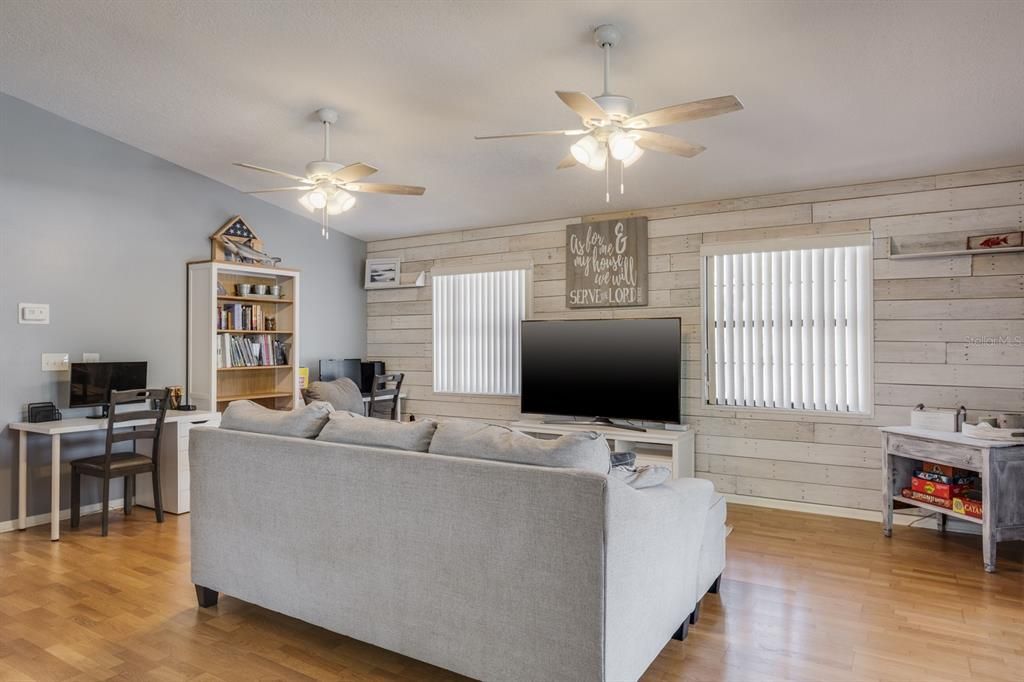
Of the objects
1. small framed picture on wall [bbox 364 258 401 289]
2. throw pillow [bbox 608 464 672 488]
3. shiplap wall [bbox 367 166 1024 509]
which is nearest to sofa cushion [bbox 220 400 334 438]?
throw pillow [bbox 608 464 672 488]

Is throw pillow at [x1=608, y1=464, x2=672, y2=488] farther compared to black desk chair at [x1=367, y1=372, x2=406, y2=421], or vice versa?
black desk chair at [x1=367, y1=372, x2=406, y2=421]

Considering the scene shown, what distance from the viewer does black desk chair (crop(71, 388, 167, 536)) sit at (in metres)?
4.29

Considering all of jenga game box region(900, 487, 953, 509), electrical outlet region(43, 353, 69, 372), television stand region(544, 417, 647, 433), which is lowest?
jenga game box region(900, 487, 953, 509)

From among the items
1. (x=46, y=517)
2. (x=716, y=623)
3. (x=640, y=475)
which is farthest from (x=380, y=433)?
(x=46, y=517)

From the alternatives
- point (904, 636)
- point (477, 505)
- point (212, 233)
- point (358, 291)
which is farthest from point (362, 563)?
point (358, 291)

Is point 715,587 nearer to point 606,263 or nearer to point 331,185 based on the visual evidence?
point 606,263

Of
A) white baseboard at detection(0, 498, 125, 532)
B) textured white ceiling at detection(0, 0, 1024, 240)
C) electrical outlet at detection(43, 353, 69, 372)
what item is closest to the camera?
textured white ceiling at detection(0, 0, 1024, 240)

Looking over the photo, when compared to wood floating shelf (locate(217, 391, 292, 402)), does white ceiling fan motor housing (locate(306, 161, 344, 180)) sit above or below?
above

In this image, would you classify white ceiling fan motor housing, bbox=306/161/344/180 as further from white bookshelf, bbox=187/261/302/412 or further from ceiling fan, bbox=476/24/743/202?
white bookshelf, bbox=187/261/302/412

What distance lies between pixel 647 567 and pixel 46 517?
4535 mm

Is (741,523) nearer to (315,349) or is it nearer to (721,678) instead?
(721,678)

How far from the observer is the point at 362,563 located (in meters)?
2.50

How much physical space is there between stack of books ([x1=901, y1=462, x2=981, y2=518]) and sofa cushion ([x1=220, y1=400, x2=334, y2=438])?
367 cm

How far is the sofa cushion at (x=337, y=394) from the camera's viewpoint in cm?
513
